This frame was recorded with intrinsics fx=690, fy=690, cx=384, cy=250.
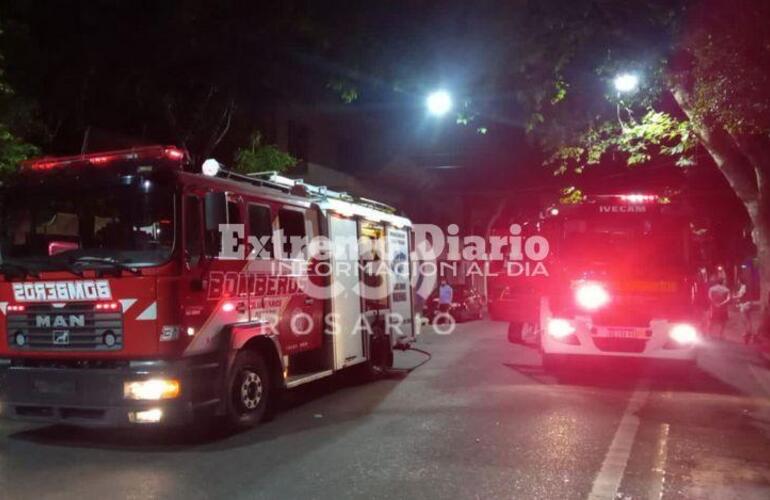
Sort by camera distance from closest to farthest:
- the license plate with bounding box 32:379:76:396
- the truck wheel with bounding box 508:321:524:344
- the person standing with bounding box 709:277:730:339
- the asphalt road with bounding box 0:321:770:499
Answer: the asphalt road with bounding box 0:321:770:499 < the license plate with bounding box 32:379:76:396 < the truck wheel with bounding box 508:321:524:344 < the person standing with bounding box 709:277:730:339

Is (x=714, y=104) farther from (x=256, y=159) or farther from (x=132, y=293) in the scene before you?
(x=132, y=293)

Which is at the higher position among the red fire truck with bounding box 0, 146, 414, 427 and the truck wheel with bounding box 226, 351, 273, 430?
the red fire truck with bounding box 0, 146, 414, 427

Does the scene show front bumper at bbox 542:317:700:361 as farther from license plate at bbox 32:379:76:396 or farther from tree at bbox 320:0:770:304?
license plate at bbox 32:379:76:396

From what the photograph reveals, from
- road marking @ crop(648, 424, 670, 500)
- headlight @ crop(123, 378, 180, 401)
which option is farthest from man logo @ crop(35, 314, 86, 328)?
road marking @ crop(648, 424, 670, 500)

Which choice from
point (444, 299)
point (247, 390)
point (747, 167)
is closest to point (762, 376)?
point (747, 167)

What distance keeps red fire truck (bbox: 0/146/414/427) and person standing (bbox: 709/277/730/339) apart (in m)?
Result: 12.5

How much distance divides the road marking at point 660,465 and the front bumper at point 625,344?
281cm

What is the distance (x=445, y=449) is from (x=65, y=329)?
3.82 metres

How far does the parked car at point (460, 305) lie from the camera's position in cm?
2291

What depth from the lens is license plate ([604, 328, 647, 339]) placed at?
10297 millimetres

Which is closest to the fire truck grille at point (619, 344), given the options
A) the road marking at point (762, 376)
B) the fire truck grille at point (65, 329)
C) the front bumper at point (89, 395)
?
the road marking at point (762, 376)

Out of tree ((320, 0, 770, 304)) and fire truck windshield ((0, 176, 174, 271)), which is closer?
fire truck windshield ((0, 176, 174, 271))

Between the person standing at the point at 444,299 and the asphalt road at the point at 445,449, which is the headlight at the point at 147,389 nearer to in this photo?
the asphalt road at the point at 445,449

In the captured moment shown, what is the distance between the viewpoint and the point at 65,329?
664 centimetres
